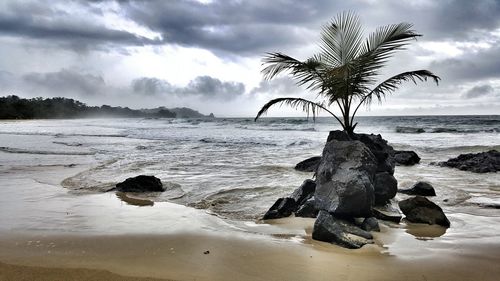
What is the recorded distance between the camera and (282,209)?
6727 millimetres

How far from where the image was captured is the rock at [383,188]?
23.2 ft

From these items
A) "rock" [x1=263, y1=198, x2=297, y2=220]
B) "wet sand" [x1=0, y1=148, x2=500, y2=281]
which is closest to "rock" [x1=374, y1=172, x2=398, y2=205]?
"wet sand" [x1=0, y1=148, x2=500, y2=281]

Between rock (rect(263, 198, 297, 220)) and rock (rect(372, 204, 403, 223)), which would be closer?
rock (rect(372, 204, 403, 223))

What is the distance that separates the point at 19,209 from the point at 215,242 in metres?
4.10

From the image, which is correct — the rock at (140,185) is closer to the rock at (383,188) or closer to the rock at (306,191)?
the rock at (306,191)

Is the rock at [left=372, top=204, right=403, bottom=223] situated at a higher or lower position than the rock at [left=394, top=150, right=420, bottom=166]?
lower

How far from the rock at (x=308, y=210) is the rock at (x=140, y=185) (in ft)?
12.7

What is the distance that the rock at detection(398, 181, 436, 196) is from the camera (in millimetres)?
8602

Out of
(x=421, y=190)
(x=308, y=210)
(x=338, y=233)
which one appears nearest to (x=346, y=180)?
(x=308, y=210)

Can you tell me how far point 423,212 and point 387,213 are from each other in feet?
1.92

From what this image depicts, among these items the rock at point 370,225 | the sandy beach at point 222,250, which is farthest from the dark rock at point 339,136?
the rock at point 370,225

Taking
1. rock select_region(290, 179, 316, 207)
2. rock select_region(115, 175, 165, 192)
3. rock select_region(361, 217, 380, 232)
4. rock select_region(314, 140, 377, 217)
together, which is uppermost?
rock select_region(314, 140, 377, 217)

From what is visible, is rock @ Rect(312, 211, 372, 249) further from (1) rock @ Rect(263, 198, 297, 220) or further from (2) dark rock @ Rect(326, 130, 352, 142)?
(2) dark rock @ Rect(326, 130, 352, 142)

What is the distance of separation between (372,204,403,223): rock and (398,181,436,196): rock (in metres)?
2.18
